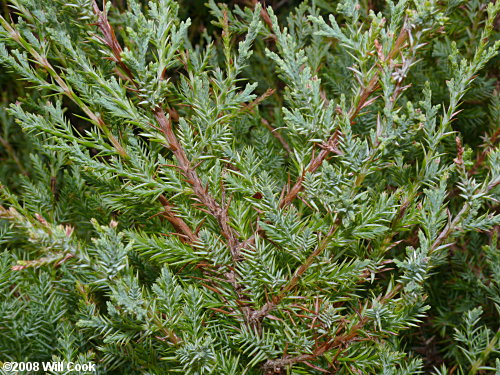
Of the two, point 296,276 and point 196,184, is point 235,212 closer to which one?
point 196,184

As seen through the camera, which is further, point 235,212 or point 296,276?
point 235,212

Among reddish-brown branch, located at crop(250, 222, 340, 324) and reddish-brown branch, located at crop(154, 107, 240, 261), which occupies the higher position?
reddish-brown branch, located at crop(154, 107, 240, 261)

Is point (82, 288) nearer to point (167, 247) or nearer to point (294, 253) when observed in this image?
point (167, 247)

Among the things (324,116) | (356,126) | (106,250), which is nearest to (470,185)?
(324,116)

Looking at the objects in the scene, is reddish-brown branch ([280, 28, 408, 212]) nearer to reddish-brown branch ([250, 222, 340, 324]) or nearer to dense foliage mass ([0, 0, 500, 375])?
dense foliage mass ([0, 0, 500, 375])

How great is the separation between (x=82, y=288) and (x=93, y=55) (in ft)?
2.47

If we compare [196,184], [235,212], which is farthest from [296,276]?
[196,184]

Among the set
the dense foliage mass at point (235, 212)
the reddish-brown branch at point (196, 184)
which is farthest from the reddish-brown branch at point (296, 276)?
the reddish-brown branch at point (196, 184)

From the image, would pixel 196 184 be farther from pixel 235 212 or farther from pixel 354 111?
pixel 354 111

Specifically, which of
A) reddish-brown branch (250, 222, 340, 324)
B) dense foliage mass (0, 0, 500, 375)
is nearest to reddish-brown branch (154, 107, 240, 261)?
dense foliage mass (0, 0, 500, 375)

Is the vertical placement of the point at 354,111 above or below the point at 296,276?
above

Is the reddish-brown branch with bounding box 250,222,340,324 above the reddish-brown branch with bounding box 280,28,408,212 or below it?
below

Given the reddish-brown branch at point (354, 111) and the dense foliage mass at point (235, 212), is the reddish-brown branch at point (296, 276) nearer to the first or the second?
the dense foliage mass at point (235, 212)

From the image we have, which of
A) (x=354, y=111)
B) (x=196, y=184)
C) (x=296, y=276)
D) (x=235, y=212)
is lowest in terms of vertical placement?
(x=296, y=276)
